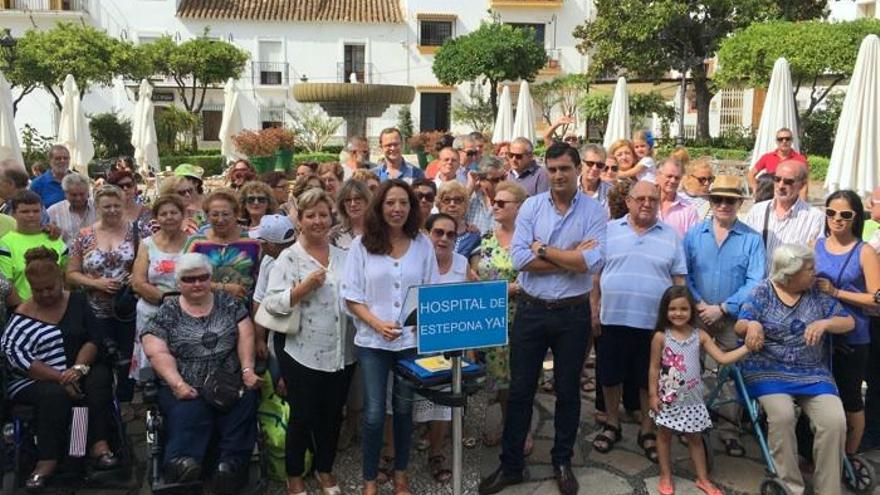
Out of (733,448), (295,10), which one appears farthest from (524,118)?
(295,10)

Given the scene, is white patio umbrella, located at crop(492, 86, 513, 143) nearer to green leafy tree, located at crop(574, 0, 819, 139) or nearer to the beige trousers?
the beige trousers

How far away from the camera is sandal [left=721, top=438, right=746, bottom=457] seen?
15.2 ft

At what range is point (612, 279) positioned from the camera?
446 centimetres

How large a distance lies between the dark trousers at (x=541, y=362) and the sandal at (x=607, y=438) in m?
0.55

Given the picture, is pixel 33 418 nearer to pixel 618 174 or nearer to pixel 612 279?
pixel 612 279

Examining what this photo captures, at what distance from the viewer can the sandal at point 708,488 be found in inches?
161

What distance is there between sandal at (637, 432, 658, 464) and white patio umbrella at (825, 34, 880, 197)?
12.6ft

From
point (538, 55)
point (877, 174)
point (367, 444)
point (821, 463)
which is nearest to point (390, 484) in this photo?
point (367, 444)

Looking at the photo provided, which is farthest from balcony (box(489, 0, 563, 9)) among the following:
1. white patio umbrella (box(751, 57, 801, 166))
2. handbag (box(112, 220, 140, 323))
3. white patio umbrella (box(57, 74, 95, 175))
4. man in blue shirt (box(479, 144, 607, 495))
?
man in blue shirt (box(479, 144, 607, 495))

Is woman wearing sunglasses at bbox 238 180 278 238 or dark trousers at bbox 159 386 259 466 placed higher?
woman wearing sunglasses at bbox 238 180 278 238

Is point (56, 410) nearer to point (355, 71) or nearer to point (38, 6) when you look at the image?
point (38, 6)

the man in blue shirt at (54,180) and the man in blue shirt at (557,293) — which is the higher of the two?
the man in blue shirt at (54,180)

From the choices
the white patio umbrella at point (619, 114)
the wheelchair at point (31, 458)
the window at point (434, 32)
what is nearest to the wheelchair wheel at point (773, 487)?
the wheelchair at point (31, 458)

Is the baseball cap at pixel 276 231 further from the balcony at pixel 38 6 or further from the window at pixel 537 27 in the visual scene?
the window at pixel 537 27
